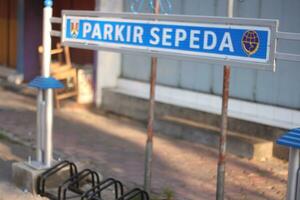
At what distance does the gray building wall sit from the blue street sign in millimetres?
2954

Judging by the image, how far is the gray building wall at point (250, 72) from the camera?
27.2ft

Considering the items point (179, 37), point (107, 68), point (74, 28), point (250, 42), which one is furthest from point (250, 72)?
point (250, 42)

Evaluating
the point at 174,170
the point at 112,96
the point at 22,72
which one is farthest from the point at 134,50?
the point at 22,72

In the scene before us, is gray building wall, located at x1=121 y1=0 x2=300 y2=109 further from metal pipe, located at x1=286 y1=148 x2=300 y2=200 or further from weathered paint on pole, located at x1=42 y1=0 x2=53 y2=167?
metal pipe, located at x1=286 y1=148 x2=300 y2=200

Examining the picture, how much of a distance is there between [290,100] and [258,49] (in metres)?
4.05

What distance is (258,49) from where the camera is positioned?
14.9 feet

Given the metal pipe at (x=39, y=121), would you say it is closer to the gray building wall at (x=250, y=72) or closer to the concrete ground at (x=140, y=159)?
the concrete ground at (x=140, y=159)

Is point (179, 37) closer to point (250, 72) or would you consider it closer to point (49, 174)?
point (49, 174)

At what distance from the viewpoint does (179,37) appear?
5109mm

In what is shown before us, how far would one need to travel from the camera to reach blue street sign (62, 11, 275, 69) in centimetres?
455

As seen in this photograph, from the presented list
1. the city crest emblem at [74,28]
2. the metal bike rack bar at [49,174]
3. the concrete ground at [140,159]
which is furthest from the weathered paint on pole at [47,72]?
the concrete ground at [140,159]

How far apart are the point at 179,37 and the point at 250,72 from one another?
403 cm

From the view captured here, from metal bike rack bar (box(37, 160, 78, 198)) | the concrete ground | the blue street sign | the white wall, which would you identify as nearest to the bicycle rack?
metal bike rack bar (box(37, 160, 78, 198))

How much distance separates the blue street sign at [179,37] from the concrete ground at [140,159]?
1.88 m
